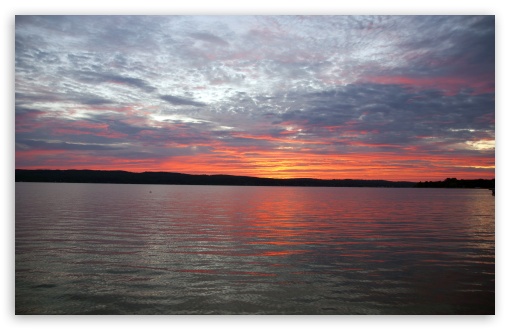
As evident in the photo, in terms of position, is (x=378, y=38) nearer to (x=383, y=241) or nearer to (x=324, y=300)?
(x=324, y=300)

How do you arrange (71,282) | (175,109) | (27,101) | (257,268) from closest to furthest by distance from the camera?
(71,282) < (27,101) < (257,268) < (175,109)

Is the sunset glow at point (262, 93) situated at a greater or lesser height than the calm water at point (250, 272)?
greater

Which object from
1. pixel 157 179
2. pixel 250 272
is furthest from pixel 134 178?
pixel 250 272

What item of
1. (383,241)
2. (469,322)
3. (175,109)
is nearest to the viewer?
(469,322)

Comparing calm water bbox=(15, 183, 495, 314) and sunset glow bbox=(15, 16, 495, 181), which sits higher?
sunset glow bbox=(15, 16, 495, 181)

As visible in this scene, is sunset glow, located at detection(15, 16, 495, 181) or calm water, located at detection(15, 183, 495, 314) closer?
calm water, located at detection(15, 183, 495, 314)

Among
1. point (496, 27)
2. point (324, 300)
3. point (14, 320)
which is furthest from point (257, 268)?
point (496, 27)

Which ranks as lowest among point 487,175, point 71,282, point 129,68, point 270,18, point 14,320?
point 14,320

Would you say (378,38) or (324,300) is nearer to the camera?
(324,300)

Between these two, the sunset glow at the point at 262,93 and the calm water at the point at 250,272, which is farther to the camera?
the sunset glow at the point at 262,93
